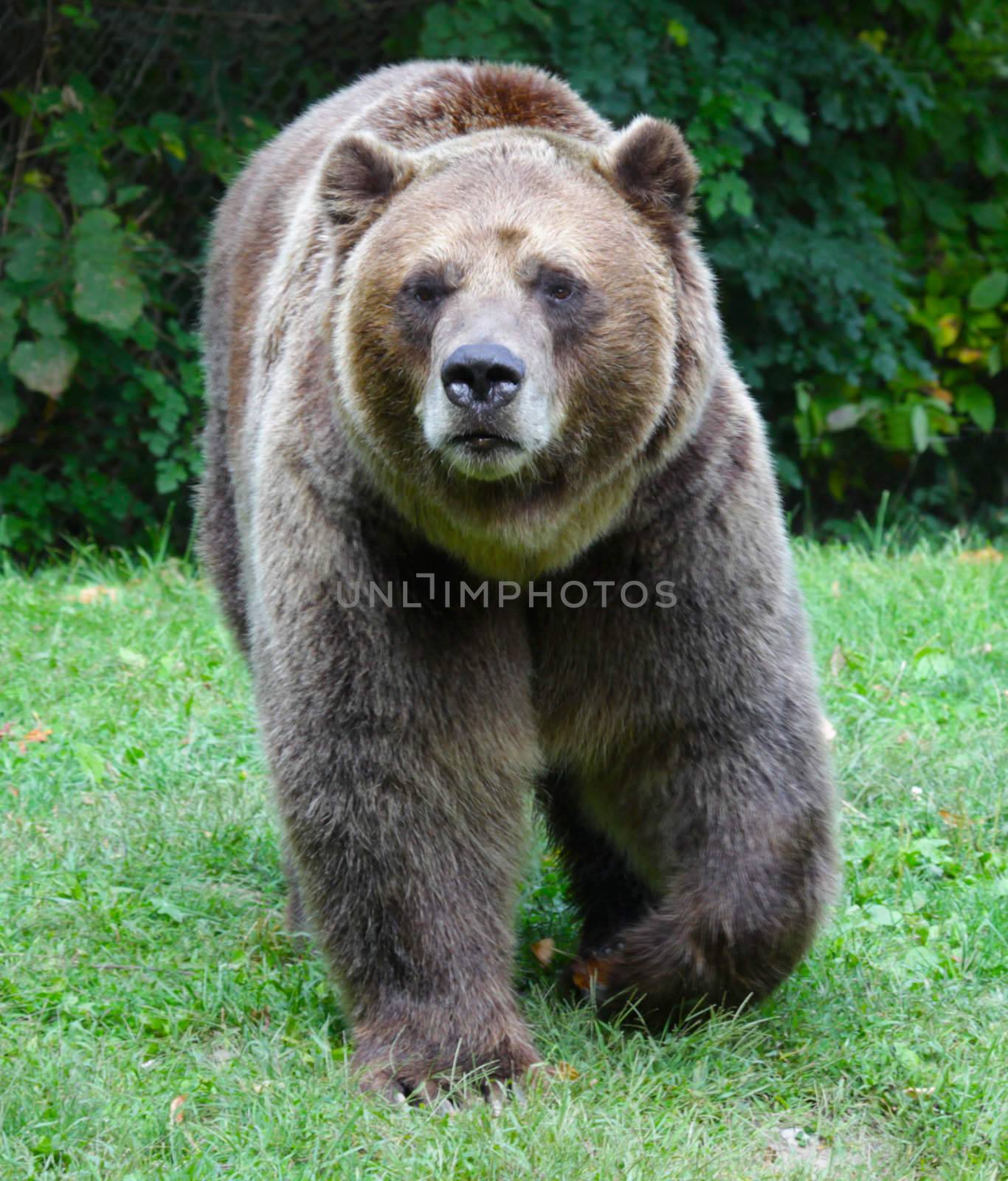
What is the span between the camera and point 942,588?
22.1 feet

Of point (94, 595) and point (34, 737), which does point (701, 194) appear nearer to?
point (94, 595)

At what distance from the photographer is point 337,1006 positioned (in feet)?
13.1

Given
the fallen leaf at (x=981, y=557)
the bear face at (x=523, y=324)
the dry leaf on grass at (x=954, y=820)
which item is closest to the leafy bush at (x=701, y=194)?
the fallen leaf at (x=981, y=557)

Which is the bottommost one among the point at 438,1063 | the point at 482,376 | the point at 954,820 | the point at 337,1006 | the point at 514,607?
the point at 337,1006

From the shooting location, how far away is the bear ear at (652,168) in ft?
12.0

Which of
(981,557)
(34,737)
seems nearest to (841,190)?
(981,557)

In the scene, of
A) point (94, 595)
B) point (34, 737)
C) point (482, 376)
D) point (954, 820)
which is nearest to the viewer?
point (482, 376)

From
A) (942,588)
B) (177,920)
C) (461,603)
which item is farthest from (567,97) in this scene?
(942,588)

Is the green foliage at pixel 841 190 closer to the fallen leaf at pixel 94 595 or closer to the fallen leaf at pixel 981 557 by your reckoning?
the fallen leaf at pixel 981 557

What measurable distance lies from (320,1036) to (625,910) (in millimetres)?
953

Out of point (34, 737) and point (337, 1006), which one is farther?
point (34, 737)

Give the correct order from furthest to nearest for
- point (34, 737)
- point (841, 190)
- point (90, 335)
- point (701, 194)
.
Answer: point (841, 190)
point (701, 194)
point (90, 335)
point (34, 737)

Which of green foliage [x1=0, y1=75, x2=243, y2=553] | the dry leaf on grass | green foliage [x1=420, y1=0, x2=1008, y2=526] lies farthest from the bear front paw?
green foliage [x1=420, y1=0, x2=1008, y2=526]

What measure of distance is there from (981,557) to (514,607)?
15.2 feet
